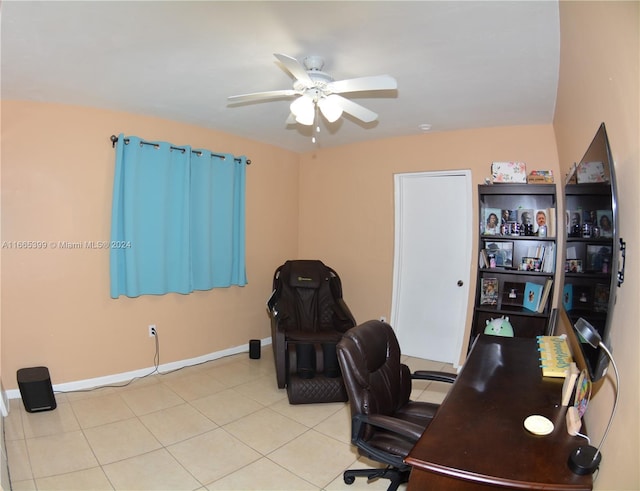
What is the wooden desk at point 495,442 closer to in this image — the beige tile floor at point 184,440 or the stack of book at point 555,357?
the stack of book at point 555,357

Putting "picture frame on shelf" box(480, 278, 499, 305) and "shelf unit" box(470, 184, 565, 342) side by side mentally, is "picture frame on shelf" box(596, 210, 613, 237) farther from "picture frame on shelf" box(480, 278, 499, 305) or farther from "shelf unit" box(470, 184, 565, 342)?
"picture frame on shelf" box(480, 278, 499, 305)

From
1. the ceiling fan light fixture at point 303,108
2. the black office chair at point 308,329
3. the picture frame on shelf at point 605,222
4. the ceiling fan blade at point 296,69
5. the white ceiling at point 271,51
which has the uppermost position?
the white ceiling at point 271,51

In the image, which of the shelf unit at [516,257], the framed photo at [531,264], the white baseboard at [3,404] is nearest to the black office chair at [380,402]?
the shelf unit at [516,257]

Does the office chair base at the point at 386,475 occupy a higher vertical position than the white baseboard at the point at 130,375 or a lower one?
higher

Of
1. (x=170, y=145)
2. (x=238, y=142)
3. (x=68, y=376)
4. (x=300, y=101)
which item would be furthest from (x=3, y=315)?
(x=300, y=101)

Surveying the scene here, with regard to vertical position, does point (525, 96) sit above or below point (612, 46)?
above

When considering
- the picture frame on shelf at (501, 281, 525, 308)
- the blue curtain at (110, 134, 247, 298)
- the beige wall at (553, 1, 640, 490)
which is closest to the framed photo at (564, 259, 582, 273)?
the beige wall at (553, 1, 640, 490)

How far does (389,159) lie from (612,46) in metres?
2.73

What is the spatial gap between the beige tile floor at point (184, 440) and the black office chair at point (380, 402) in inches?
17.2

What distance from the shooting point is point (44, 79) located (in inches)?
91.0

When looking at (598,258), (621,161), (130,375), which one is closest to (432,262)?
(598,258)

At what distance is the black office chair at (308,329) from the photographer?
279 centimetres

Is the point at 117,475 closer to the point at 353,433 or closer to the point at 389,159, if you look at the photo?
the point at 353,433

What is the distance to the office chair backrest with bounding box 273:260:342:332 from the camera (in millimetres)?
3484
